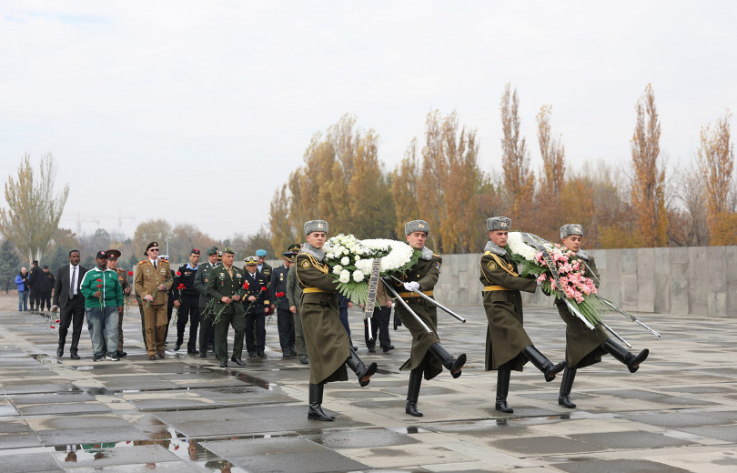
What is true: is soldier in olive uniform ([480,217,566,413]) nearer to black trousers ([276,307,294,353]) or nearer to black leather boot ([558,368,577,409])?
black leather boot ([558,368,577,409])

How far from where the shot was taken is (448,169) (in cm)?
4547

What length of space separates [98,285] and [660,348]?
31.3ft

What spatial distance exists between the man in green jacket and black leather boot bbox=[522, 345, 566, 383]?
24.8ft

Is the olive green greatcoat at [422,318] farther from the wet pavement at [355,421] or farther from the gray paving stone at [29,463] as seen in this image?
the gray paving stone at [29,463]

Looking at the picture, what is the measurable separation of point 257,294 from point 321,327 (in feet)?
21.4

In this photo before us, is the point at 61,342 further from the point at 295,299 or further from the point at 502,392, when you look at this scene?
the point at 502,392

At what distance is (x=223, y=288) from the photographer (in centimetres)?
1267

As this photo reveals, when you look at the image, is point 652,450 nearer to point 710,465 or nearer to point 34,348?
point 710,465

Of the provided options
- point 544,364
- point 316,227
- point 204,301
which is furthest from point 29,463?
point 204,301

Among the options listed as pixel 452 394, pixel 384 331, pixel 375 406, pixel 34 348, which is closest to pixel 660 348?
pixel 384 331

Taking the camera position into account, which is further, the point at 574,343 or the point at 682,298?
the point at 682,298

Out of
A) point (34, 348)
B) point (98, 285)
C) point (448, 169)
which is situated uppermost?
point (448, 169)

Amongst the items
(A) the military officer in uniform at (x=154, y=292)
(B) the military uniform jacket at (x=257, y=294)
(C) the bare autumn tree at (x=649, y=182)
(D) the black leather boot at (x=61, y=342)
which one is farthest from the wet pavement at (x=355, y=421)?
(C) the bare autumn tree at (x=649, y=182)

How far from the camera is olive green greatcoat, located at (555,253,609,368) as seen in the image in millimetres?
8219
